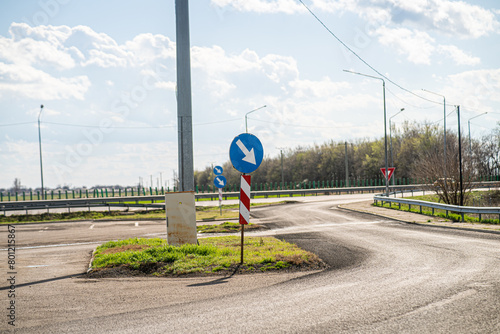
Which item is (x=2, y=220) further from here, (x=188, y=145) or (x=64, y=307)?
(x=64, y=307)

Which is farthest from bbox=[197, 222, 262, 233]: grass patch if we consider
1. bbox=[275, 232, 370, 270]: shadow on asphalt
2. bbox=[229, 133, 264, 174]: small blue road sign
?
bbox=[229, 133, 264, 174]: small blue road sign

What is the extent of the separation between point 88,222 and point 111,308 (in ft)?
68.6

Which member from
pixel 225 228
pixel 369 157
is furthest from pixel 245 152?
pixel 369 157

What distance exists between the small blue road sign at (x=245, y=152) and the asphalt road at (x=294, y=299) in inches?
93.9

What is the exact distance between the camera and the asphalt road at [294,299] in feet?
16.8

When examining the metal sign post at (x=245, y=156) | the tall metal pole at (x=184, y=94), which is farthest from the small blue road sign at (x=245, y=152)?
the tall metal pole at (x=184, y=94)

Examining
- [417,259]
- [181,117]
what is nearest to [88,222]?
[181,117]

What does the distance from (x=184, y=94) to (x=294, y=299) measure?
21.4ft

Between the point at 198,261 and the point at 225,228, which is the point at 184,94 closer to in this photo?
the point at 198,261

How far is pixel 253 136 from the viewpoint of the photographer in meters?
9.76

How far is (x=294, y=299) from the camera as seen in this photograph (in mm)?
6301

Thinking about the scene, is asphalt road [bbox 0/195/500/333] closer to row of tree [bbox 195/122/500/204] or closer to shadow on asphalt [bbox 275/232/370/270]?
shadow on asphalt [bbox 275/232/370/270]

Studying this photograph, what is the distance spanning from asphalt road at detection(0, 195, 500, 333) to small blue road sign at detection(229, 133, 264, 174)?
239 centimetres

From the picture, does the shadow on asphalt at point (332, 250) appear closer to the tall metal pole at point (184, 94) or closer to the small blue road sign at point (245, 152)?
the small blue road sign at point (245, 152)
